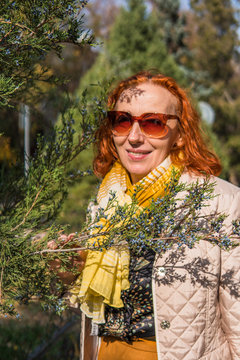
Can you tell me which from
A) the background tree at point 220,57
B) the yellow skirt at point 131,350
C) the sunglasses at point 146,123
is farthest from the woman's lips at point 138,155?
the background tree at point 220,57

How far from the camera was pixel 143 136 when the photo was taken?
2.09m

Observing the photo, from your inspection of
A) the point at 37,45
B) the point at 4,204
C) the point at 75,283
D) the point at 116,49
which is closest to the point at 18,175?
the point at 4,204

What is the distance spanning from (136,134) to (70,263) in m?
0.79

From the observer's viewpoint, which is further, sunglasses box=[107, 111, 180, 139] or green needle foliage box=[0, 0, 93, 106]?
sunglasses box=[107, 111, 180, 139]

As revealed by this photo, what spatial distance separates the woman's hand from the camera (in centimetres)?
170

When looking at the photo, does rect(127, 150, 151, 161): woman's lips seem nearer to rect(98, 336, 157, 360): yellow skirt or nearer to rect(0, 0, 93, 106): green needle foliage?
rect(0, 0, 93, 106): green needle foliage

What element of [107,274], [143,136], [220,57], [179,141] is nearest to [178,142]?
[179,141]

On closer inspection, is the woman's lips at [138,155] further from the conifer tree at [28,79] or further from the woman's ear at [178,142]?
the conifer tree at [28,79]

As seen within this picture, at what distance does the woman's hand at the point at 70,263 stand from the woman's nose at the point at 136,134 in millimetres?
666

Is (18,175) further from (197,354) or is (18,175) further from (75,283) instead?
(197,354)

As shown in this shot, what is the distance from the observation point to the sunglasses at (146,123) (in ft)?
6.79

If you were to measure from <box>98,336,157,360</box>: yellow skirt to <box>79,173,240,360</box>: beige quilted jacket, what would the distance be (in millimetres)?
117

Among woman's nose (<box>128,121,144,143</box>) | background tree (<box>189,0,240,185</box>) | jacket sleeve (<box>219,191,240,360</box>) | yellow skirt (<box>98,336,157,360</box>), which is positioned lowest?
yellow skirt (<box>98,336,157,360</box>)

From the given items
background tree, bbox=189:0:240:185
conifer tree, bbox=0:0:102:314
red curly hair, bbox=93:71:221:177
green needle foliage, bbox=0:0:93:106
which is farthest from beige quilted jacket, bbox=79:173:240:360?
background tree, bbox=189:0:240:185
